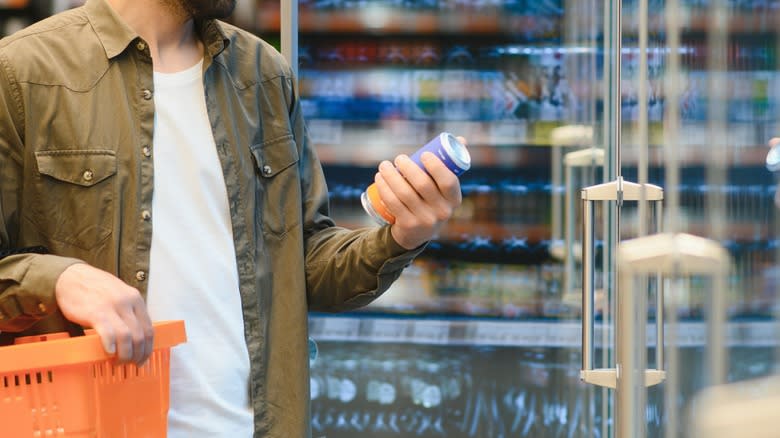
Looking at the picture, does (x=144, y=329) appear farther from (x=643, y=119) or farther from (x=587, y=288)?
(x=587, y=288)

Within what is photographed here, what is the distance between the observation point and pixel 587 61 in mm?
3744

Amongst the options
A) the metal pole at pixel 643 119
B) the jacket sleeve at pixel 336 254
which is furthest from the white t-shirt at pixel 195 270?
the metal pole at pixel 643 119

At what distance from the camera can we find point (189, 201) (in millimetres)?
1513

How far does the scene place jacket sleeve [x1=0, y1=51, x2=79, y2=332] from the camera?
4.21 feet

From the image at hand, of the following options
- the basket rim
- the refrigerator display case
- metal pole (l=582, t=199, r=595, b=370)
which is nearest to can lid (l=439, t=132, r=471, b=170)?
the basket rim

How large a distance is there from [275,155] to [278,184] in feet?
0.15

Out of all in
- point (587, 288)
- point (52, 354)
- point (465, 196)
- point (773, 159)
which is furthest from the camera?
point (465, 196)

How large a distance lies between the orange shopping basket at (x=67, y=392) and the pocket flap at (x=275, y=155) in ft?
1.48

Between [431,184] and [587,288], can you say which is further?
[587,288]

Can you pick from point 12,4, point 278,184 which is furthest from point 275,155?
point 12,4

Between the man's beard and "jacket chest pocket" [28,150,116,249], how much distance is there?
26 centimetres

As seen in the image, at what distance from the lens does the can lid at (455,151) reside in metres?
1.33

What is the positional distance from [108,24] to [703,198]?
0.91 meters

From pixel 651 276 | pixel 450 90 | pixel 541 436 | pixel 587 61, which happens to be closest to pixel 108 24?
pixel 651 276
